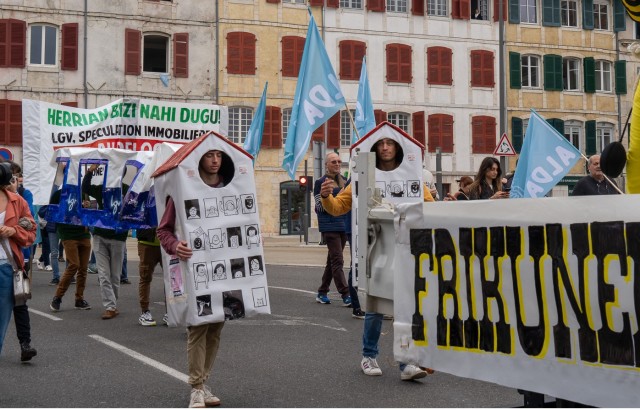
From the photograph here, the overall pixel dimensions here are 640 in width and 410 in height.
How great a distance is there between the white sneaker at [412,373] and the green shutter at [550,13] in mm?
38367

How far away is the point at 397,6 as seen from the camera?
4003cm

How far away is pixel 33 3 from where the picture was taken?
3419 centimetres

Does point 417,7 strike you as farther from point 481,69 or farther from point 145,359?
point 145,359

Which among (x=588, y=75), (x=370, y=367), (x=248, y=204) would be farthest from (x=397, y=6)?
(x=248, y=204)

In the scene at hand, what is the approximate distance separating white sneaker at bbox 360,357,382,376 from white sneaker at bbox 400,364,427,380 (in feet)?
0.87

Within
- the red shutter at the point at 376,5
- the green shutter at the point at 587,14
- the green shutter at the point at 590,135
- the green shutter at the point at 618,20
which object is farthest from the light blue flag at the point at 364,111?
the green shutter at the point at 618,20

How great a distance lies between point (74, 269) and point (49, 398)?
16.6 feet

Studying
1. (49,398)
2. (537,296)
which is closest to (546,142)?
Result: (49,398)

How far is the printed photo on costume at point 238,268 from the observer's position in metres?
5.95

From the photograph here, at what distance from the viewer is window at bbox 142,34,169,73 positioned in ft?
119

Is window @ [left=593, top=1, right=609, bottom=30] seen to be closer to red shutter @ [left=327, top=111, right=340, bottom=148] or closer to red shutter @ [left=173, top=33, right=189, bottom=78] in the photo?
red shutter @ [left=327, top=111, right=340, bottom=148]

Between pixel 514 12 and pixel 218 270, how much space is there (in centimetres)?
3844

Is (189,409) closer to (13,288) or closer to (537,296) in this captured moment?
(13,288)

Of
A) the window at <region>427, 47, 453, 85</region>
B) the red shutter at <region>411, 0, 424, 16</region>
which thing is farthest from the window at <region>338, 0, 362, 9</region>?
the window at <region>427, 47, 453, 85</region>
